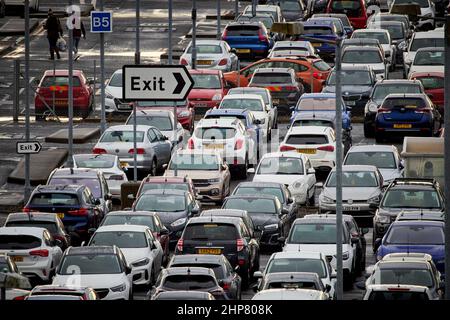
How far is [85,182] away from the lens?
140 feet

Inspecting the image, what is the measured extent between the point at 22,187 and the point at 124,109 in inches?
430

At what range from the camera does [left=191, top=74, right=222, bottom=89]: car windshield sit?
57969mm

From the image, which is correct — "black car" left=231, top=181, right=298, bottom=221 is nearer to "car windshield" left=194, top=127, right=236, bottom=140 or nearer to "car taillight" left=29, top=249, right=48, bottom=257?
"car windshield" left=194, top=127, right=236, bottom=140

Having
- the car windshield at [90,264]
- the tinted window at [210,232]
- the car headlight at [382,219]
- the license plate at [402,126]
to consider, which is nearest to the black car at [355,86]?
the license plate at [402,126]

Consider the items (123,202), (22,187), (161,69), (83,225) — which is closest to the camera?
(161,69)

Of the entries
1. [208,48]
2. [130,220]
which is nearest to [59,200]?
[130,220]

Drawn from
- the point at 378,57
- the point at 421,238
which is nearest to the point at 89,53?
the point at 378,57

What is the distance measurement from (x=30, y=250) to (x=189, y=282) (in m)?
5.58

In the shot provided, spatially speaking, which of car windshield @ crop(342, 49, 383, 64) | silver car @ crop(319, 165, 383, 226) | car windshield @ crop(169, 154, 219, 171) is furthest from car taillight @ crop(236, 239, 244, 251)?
car windshield @ crop(342, 49, 383, 64)

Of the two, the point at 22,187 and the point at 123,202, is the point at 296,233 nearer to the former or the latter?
the point at 123,202

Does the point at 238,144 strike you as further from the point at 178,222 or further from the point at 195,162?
the point at 178,222

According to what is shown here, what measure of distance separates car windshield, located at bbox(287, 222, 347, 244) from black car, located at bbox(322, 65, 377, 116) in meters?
20.2

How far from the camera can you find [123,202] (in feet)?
145

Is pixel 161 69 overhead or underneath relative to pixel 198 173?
overhead
